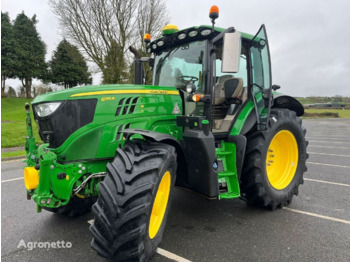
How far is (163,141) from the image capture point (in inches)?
108

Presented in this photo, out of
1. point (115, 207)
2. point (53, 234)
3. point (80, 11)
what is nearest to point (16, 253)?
point (53, 234)

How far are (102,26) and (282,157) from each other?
14.2m

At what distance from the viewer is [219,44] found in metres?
3.20

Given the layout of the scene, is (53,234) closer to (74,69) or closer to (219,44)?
(219,44)

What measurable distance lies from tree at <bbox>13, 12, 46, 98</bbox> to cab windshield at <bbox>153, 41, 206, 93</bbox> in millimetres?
31354

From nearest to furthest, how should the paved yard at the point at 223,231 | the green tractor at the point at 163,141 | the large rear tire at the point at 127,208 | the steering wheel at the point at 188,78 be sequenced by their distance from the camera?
the large rear tire at the point at 127,208, the green tractor at the point at 163,141, the paved yard at the point at 223,231, the steering wheel at the point at 188,78

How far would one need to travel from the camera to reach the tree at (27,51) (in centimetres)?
2906

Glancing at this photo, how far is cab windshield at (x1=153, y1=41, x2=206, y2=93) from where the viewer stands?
323 cm

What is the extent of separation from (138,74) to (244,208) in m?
2.62

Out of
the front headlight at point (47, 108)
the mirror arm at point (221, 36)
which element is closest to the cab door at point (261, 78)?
the mirror arm at point (221, 36)

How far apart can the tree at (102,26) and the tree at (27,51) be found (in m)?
17.6

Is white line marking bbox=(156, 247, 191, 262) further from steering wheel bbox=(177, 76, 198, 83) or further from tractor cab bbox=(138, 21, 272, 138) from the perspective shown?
steering wheel bbox=(177, 76, 198, 83)

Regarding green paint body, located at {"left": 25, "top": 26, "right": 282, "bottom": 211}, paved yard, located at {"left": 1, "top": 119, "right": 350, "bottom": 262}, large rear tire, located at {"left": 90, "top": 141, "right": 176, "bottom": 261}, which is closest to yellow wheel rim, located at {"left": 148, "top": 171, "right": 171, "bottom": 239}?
large rear tire, located at {"left": 90, "top": 141, "right": 176, "bottom": 261}

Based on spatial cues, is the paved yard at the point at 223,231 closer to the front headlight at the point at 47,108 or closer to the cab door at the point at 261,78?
the cab door at the point at 261,78
